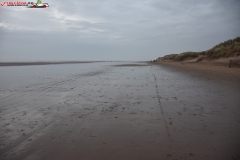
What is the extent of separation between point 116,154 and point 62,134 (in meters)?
1.53

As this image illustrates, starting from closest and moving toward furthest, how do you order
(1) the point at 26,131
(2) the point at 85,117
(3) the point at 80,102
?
(1) the point at 26,131
(2) the point at 85,117
(3) the point at 80,102

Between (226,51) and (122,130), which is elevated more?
(226,51)

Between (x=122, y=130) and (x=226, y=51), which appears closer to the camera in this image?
(x=122, y=130)

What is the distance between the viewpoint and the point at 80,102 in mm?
7020

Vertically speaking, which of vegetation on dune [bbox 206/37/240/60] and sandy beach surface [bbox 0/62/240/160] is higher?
vegetation on dune [bbox 206/37/240/60]

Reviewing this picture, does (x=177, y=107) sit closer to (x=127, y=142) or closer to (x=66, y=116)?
(x=127, y=142)

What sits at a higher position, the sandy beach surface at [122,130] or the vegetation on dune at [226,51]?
the vegetation on dune at [226,51]

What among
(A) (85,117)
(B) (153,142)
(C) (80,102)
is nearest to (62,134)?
(A) (85,117)

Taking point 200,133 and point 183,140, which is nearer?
point 183,140

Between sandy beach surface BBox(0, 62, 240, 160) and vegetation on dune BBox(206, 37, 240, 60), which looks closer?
sandy beach surface BBox(0, 62, 240, 160)

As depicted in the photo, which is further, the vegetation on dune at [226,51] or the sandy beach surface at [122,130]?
the vegetation on dune at [226,51]

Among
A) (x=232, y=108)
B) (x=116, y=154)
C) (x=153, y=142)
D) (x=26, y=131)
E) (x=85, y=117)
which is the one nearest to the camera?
(x=116, y=154)

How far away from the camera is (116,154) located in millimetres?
3113

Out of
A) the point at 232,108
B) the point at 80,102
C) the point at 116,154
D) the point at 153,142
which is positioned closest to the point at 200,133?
the point at 153,142
